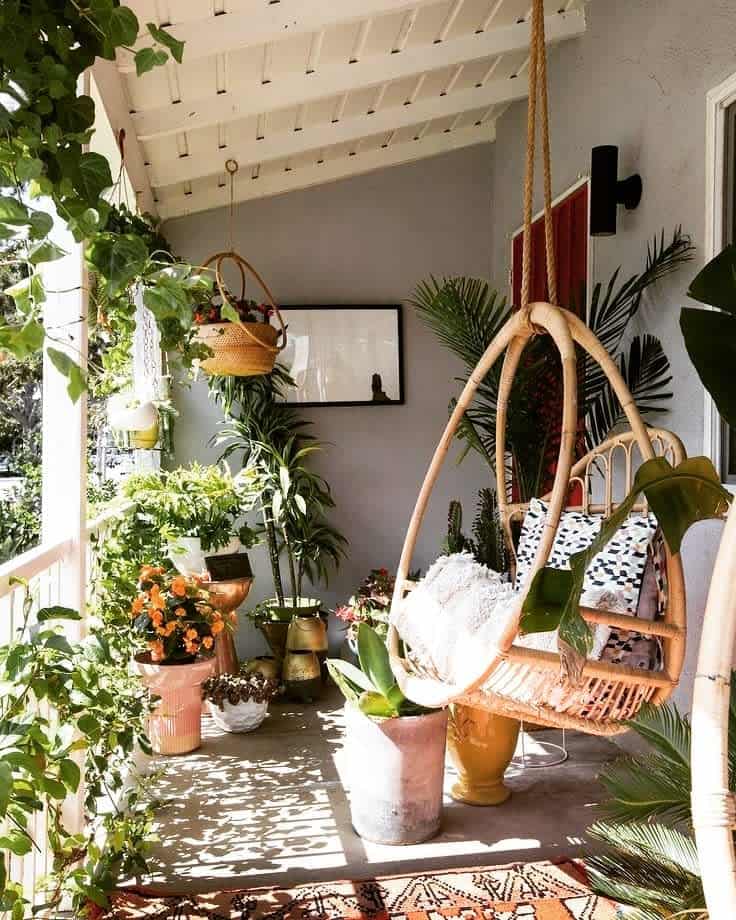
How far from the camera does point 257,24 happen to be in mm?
3051

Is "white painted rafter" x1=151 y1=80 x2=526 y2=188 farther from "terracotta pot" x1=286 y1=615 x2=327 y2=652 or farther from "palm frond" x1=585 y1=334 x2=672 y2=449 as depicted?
"terracotta pot" x1=286 y1=615 x2=327 y2=652

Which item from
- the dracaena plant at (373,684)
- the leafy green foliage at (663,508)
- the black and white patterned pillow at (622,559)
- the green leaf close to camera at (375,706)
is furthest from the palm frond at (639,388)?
the leafy green foliage at (663,508)

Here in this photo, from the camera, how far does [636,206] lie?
3699 mm

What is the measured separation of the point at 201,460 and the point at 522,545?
276 centimetres

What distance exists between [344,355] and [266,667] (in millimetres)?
1903

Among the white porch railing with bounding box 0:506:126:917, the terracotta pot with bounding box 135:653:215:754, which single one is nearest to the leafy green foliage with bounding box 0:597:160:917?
the white porch railing with bounding box 0:506:126:917

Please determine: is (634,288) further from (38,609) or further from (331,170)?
(331,170)

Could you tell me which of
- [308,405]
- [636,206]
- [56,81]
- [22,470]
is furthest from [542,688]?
[308,405]

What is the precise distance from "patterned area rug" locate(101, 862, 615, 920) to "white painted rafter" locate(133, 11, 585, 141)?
275 centimetres

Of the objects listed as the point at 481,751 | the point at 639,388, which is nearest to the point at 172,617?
the point at 481,751

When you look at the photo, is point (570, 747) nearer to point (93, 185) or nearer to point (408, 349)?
point (408, 349)

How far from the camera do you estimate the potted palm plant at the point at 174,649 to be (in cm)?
366

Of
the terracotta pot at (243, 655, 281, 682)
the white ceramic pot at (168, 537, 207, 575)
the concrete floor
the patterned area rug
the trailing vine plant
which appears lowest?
the concrete floor

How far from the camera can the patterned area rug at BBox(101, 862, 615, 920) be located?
99.0 inches
